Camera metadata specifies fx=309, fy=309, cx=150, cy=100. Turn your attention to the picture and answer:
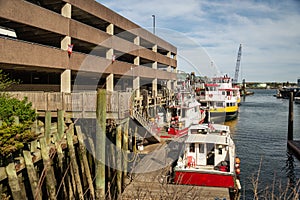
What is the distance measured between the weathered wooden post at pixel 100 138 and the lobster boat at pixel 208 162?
6.12 m

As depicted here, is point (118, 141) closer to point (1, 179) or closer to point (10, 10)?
point (1, 179)

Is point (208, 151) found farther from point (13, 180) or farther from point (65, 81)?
point (65, 81)

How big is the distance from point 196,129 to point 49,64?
39.8 ft

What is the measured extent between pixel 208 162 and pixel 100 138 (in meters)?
10.2

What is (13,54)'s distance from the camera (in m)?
20.1

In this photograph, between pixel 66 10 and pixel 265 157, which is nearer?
pixel 66 10

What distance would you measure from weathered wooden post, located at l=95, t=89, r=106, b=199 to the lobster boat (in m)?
6.12

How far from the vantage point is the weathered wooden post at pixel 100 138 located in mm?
8777

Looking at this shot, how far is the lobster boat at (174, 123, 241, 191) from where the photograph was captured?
15.6 meters

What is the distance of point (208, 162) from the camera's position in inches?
710

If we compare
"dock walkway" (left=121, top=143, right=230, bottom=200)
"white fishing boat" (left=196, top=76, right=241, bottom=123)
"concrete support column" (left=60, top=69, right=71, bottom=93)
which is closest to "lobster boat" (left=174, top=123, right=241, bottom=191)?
"dock walkway" (left=121, top=143, right=230, bottom=200)

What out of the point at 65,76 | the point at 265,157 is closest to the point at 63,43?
the point at 65,76

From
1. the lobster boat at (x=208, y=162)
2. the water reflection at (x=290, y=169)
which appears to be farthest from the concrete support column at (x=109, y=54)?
the water reflection at (x=290, y=169)

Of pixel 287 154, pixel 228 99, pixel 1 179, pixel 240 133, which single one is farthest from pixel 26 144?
pixel 228 99
